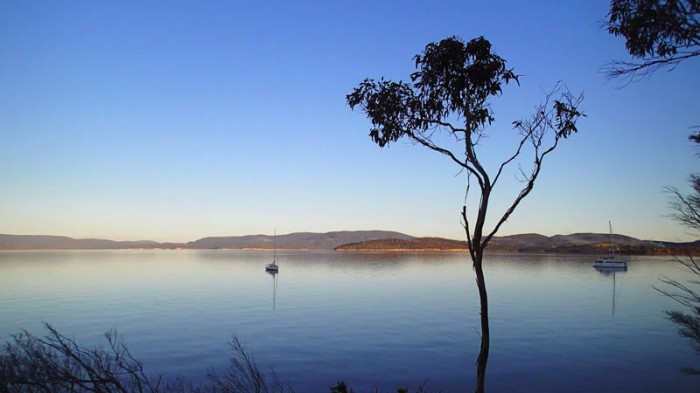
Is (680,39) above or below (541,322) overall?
above

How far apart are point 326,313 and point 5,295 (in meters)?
32.8

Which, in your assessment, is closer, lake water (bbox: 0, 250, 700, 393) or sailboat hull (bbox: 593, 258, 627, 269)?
lake water (bbox: 0, 250, 700, 393)

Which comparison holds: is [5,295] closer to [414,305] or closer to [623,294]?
[414,305]

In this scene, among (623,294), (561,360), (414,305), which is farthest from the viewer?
(623,294)

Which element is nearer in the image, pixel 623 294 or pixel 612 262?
pixel 623 294

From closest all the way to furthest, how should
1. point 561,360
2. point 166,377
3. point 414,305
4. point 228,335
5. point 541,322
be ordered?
1. point 166,377
2. point 561,360
3. point 228,335
4. point 541,322
5. point 414,305

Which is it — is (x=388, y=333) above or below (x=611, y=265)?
above

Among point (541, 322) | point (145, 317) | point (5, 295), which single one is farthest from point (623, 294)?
point (5, 295)

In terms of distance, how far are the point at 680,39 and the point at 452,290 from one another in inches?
1795

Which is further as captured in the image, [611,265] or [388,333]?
[611,265]

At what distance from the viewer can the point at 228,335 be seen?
86.0ft

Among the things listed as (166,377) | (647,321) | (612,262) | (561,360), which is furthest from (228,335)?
(612,262)

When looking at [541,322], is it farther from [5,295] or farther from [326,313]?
[5,295]

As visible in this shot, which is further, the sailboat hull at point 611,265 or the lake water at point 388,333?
the sailboat hull at point 611,265
